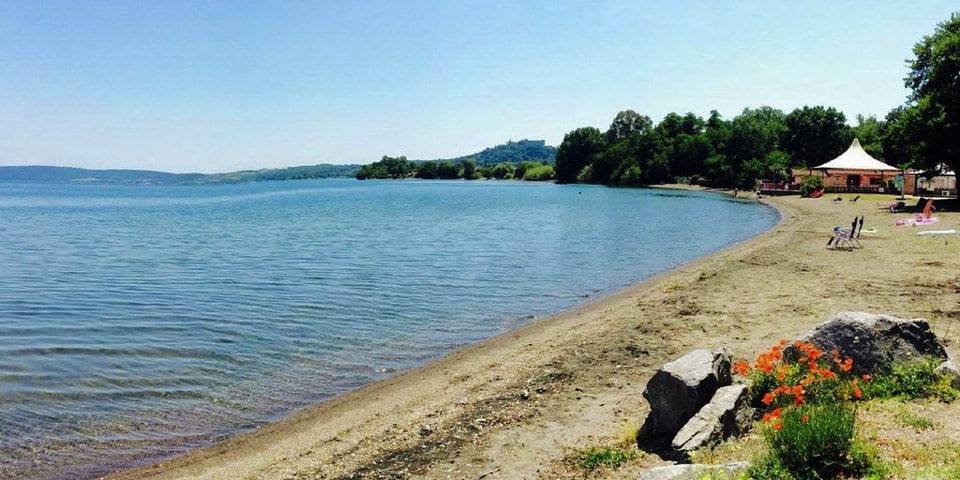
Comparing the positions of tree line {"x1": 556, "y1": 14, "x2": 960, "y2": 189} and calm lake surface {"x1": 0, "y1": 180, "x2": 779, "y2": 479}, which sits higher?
tree line {"x1": 556, "y1": 14, "x2": 960, "y2": 189}

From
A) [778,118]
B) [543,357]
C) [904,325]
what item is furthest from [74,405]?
[778,118]

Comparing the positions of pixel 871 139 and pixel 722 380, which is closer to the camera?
pixel 722 380

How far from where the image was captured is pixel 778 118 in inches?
6570

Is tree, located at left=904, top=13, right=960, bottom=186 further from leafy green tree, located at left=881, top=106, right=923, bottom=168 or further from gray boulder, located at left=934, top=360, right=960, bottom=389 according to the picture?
gray boulder, located at left=934, top=360, right=960, bottom=389

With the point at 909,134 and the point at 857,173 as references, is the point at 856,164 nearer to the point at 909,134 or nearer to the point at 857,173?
the point at 857,173

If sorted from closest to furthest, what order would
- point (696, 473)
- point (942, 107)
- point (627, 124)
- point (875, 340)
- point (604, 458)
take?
point (696, 473) → point (604, 458) → point (875, 340) → point (942, 107) → point (627, 124)

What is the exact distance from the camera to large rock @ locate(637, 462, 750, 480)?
17.6 feet

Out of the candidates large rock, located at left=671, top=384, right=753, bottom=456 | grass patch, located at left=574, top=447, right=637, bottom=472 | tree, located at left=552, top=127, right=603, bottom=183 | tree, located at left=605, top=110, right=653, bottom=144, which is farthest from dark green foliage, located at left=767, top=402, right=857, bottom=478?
tree, located at left=605, top=110, right=653, bottom=144

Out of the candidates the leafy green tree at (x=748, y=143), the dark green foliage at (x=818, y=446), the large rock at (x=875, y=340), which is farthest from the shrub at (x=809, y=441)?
the leafy green tree at (x=748, y=143)

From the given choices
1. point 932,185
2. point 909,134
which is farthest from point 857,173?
point 909,134

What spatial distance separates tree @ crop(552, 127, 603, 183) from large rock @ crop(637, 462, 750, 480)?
165058mm

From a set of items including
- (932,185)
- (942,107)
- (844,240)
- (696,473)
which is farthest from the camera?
(932,185)

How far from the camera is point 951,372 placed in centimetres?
779

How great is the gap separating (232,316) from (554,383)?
11253 mm
